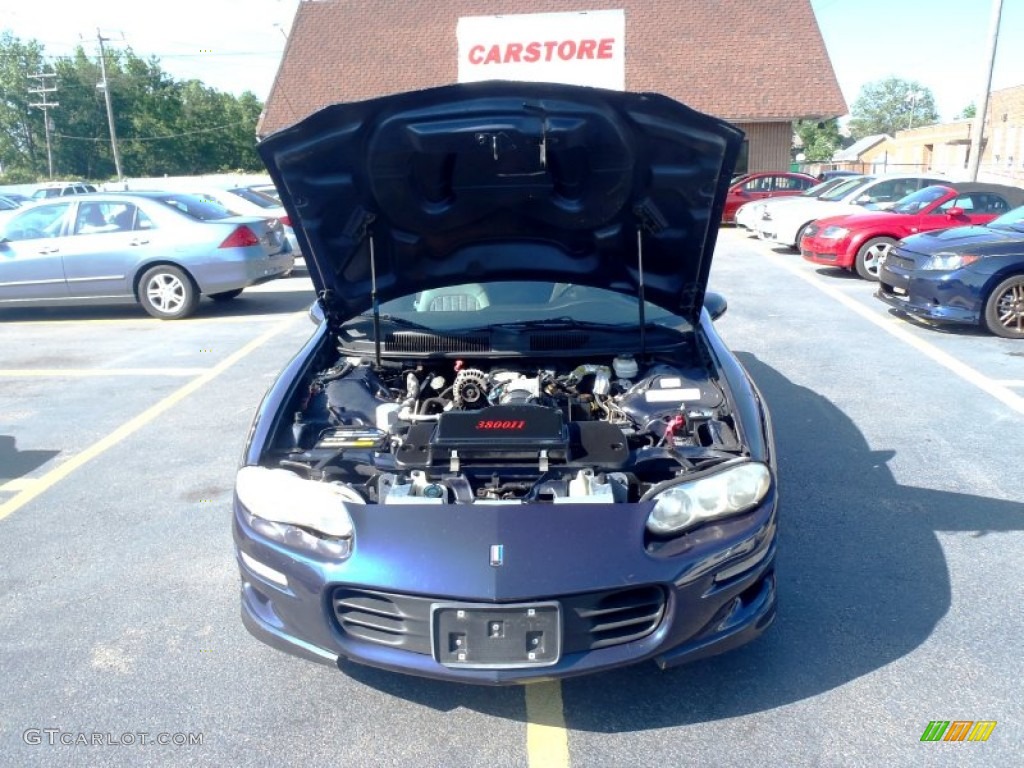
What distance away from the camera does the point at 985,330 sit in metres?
8.48

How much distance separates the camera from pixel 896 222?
11.7 m

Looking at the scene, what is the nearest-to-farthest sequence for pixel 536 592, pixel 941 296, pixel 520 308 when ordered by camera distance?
pixel 536 592 → pixel 520 308 → pixel 941 296

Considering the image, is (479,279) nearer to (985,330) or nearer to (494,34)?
(985,330)

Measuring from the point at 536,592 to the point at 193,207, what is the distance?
30.8 ft

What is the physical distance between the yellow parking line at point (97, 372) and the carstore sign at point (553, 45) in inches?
665

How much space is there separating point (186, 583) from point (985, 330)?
308 inches

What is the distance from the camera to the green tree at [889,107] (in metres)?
115

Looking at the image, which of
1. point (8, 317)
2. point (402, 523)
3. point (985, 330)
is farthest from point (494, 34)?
point (402, 523)

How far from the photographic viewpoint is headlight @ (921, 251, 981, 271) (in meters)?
8.24

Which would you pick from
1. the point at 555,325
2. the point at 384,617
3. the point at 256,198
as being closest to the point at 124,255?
the point at 256,198

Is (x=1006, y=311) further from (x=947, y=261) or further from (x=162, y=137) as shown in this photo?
(x=162, y=137)

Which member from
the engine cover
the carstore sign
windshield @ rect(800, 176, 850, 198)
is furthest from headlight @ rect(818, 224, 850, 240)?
the carstore sign

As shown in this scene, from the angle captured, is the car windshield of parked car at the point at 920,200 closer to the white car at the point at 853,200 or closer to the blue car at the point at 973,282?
the white car at the point at 853,200

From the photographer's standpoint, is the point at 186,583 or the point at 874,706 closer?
the point at 874,706
